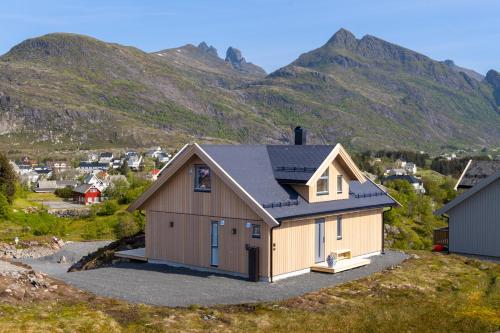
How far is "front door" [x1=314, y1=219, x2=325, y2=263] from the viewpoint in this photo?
26.1 m

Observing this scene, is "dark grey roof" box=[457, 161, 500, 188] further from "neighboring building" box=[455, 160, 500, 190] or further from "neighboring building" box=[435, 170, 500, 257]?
"neighboring building" box=[435, 170, 500, 257]

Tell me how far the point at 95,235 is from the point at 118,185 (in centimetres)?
4936

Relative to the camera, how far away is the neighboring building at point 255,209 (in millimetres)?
23953

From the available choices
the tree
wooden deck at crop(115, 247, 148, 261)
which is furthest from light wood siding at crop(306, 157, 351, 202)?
the tree

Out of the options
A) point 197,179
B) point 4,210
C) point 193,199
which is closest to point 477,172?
point 197,179

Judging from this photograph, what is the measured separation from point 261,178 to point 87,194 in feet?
296

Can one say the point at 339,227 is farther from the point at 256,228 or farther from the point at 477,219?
the point at 477,219

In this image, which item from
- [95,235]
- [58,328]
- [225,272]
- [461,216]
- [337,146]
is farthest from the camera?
[95,235]

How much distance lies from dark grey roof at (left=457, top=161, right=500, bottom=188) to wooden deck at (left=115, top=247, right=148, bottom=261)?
19514mm

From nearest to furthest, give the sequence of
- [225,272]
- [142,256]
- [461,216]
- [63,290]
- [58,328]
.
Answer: [58,328] → [63,290] → [225,272] → [142,256] → [461,216]

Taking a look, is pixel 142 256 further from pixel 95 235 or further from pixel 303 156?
pixel 95 235

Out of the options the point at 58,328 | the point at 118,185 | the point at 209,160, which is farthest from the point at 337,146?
the point at 118,185

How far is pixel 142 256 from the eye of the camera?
2881 cm

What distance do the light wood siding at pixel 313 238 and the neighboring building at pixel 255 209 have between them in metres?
0.04
